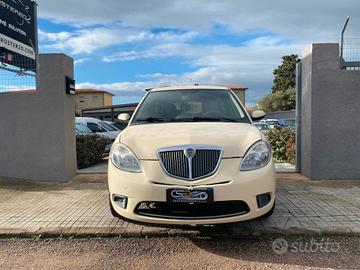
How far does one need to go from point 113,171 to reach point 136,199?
1.60 ft

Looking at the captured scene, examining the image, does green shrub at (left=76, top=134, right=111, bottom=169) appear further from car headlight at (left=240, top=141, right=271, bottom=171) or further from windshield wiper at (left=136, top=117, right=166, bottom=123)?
car headlight at (left=240, top=141, right=271, bottom=171)

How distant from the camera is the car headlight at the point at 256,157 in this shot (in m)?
4.12

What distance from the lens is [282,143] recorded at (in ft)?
37.4

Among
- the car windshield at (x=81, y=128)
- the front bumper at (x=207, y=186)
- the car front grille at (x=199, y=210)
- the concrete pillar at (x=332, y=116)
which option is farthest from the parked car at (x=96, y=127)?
the car front grille at (x=199, y=210)

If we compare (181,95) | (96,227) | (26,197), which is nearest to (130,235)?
(96,227)

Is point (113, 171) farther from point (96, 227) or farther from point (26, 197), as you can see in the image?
point (26, 197)

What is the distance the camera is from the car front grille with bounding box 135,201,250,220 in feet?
13.0

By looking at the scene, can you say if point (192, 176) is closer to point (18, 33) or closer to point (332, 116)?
point (332, 116)

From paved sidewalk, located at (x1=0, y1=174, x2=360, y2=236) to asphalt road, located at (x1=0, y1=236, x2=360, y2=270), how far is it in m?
0.16

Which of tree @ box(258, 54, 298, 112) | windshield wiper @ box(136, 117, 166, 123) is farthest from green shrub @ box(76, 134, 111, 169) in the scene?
tree @ box(258, 54, 298, 112)

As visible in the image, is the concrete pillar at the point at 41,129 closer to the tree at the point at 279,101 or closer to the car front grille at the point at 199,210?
the car front grille at the point at 199,210

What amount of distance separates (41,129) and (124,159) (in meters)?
4.20

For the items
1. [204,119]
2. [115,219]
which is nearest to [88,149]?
[115,219]

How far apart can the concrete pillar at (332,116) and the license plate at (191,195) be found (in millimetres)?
4542
